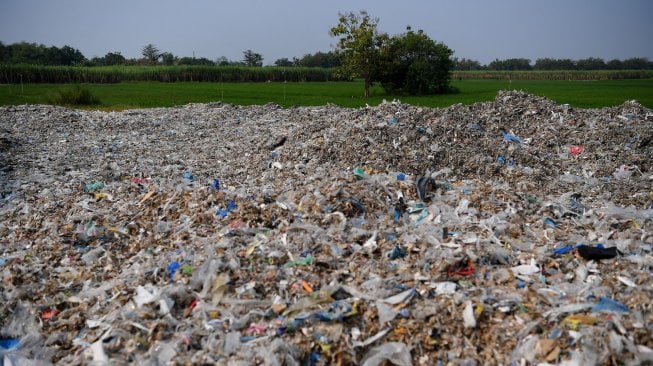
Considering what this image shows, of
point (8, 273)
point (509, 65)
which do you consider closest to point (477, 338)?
point (8, 273)

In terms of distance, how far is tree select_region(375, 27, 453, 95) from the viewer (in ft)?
85.4

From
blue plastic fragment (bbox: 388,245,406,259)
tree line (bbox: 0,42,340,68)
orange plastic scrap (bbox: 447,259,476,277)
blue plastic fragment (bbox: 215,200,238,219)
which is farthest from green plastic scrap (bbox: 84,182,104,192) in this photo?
tree line (bbox: 0,42,340,68)

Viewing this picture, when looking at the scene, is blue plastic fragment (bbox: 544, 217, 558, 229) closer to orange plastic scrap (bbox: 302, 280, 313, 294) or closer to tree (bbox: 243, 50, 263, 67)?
orange plastic scrap (bbox: 302, 280, 313, 294)

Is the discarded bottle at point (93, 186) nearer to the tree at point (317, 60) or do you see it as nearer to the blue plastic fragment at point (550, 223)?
the blue plastic fragment at point (550, 223)

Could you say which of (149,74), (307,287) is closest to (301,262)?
(307,287)

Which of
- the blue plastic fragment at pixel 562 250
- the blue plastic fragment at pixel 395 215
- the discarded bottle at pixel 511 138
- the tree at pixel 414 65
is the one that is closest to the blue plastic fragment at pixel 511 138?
the discarded bottle at pixel 511 138

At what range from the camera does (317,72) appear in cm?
5062

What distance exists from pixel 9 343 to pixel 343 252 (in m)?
2.47

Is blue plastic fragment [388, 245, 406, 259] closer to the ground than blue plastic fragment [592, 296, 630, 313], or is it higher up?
higher up

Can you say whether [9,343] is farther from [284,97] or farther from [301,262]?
[284,97]

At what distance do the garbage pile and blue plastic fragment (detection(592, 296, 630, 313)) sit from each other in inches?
0.4

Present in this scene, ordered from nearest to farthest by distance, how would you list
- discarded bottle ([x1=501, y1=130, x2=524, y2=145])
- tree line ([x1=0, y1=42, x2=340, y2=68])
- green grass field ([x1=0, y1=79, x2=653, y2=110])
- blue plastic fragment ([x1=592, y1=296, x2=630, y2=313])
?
blue plastic fragment ([x1=592, y1=296, x2=630, y2=313]), discarded bottle ([x1=501, y1=130, x2=524, y2=145]), green grass field ([x1=0, y1=79, x2=653, y2=110]), tree line ([x1=0, y1=42, x2=340, y2=68])

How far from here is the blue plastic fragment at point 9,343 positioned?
10.8 feet

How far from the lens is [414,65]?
26.2 meters
